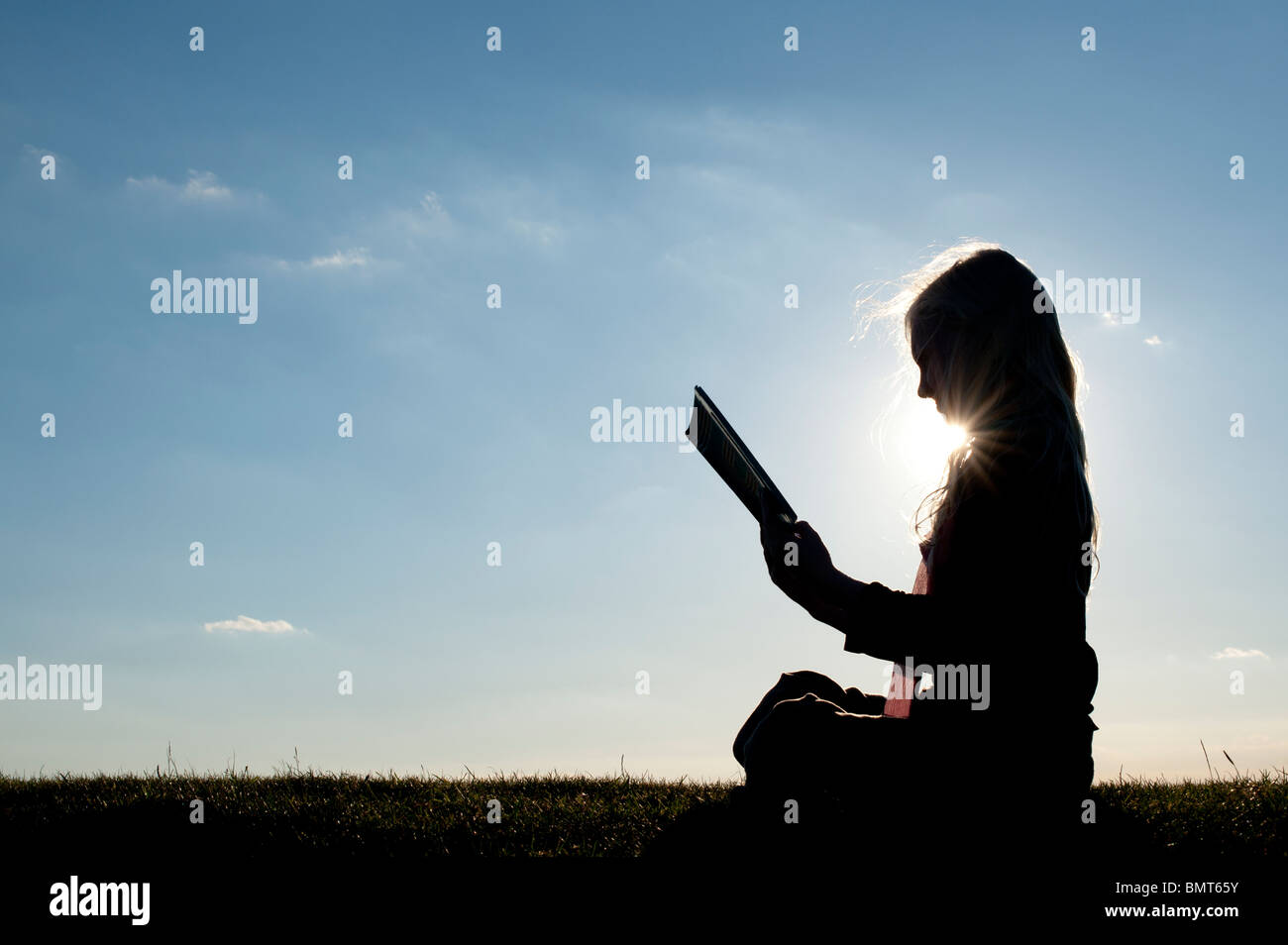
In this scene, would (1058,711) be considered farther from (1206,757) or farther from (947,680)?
(1206,757)

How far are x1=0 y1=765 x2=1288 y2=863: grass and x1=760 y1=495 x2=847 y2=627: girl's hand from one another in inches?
97.8

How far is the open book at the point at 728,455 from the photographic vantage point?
4496mm

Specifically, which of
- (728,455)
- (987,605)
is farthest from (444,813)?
(987,605)

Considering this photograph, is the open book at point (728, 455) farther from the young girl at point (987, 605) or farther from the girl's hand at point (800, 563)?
the young girl at point (987, 605)

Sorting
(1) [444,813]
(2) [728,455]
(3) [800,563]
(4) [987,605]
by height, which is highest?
(2) [728,455]

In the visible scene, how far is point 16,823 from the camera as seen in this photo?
289 inches

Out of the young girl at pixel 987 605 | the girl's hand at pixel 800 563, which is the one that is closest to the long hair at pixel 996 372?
the young girl at pixel 987 605

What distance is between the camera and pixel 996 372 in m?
4.11

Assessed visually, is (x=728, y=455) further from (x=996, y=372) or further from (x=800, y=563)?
(x=996, y=372)

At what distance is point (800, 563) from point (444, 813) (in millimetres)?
4270

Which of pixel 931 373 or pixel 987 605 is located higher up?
pixel 931 373

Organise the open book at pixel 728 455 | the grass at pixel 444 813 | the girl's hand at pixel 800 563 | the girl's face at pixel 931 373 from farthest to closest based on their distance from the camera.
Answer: the grass at pixel 444 813 → the open book at pixel 728 455 → the girl's face at pixel 931 373 → the girl's hand at pixel 800 563
